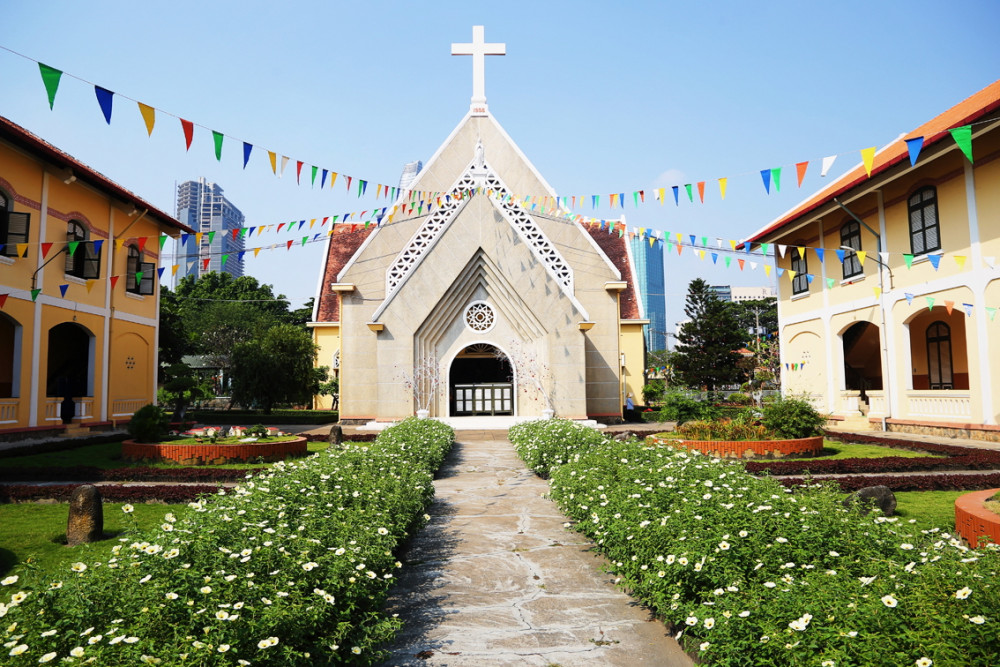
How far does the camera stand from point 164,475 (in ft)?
37.3

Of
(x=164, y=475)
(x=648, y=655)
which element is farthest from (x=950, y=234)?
(x=164, y=475)

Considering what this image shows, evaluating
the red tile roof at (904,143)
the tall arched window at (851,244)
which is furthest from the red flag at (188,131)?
the tall arched window at (851,244)

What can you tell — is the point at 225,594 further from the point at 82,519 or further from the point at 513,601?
the point at 82,519

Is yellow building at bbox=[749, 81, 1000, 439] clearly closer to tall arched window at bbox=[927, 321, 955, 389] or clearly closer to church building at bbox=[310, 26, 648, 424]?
tall arched window at bbox=[927, 321, 955, 389]

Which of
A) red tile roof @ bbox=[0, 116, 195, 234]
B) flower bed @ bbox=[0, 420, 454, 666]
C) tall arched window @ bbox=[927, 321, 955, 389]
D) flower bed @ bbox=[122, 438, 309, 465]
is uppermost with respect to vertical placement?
red tile roof @ bbox=[0, 116, 195, 234]

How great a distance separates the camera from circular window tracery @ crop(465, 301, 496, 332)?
21516mm

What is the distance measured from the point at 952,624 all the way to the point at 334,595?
10.8 ft

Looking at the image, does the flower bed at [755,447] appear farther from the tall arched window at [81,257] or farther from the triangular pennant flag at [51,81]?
the tall arched window at [81,257]

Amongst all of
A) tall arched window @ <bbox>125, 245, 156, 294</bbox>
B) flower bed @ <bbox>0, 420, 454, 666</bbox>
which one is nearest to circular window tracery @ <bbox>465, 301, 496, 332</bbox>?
tall arched window @ <bbox>125, 245, 156, 294</bbox>

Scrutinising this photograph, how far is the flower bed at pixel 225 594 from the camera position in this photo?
286 centimetres

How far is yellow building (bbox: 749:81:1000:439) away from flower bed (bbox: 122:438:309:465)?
13289 millimetres

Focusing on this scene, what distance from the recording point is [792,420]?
1358 centimetres

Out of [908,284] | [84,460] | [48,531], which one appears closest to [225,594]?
[48,531]

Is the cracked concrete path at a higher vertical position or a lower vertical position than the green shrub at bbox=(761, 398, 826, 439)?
lower
